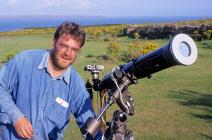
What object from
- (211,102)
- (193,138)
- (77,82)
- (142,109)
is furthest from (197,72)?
(77,82)

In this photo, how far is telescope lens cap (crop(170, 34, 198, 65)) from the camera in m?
2.32

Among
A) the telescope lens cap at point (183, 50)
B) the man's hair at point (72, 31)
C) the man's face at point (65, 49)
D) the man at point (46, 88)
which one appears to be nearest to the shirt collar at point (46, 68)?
the man at point (46, 88)

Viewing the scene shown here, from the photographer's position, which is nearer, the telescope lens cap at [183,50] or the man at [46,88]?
the telescope lens cap at [183,50]

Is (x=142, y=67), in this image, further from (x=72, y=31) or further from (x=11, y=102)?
(x=11, y=102)

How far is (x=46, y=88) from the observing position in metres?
3.12

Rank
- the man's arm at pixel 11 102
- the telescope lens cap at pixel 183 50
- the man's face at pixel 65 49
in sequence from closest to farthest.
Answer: the telescope lens cap at pixel 183 50 < the man's arm at pixel 11 102 < the man's face at pixel 65 49

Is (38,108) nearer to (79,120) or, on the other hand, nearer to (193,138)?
(79,120)

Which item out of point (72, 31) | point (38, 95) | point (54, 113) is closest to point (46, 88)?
point (38, 95)

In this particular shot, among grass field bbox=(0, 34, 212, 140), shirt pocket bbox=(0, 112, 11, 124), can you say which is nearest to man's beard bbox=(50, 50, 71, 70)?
shirt pocket bbox=(0, 112, 11, 124)

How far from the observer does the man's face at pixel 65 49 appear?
2969mm

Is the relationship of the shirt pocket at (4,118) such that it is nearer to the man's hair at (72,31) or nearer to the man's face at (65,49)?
the man's face at (65,49)

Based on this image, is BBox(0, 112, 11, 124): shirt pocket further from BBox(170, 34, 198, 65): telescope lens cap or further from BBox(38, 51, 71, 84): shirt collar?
BBox(170, 34, 198, 65): telescope lens cap

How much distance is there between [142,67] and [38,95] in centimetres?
88

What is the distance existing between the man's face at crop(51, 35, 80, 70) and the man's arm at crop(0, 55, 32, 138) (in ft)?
1.11
